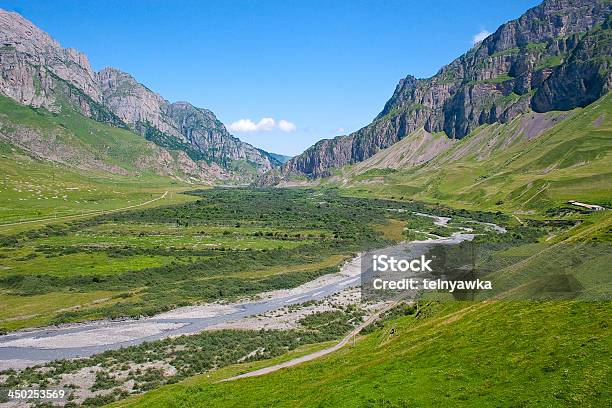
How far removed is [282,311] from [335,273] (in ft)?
147

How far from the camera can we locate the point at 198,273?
14225cm

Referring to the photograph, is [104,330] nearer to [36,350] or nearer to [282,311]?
[36,350]

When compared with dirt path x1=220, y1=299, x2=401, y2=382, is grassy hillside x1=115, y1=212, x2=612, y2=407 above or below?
above

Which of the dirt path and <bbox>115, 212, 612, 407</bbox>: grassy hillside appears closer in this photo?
<bbox>115, 212, 612, 407</bbox>: grassy hillside

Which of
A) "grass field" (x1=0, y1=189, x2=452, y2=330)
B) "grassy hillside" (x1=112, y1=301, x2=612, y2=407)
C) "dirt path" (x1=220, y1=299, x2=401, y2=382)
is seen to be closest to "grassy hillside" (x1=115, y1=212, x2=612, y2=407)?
"grassy hillside" (x1=112, y1=301, x2=612, y2=407)

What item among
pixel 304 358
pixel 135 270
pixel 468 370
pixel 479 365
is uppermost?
pixel 479 365

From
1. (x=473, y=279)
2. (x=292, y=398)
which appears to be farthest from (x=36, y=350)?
(x=473, y=279)

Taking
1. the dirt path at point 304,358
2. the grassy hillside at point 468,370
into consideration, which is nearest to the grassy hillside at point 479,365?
the grassy hillside at point 468,370

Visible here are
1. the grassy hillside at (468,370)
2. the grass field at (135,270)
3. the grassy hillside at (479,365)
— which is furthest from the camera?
the grass field at (135,270)

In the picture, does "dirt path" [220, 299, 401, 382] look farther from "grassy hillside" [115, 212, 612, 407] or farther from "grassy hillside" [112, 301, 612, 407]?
"grassy hillside" [112, 301, 612, 407]

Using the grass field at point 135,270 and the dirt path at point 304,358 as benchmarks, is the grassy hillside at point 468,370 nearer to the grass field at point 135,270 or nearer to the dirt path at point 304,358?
the dirt path at point 304,358

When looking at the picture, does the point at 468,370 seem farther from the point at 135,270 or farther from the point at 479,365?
the point at 135,270

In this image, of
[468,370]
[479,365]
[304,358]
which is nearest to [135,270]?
[304,358]

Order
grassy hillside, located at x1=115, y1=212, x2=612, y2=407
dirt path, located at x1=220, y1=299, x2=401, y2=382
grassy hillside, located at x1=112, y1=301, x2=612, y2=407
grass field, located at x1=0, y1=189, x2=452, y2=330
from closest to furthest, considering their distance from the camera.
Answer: grassy hillside, located at x1=112, y1=301, x2=612, y2=407 → grassy hillside, located at x1=115, y1=212, x2=612, y2=407 → dirt path, located at x1=220, y1=299, x2=401, y2=382 → grass field, located at x1=0, y1=189, x2=452, y2=330
